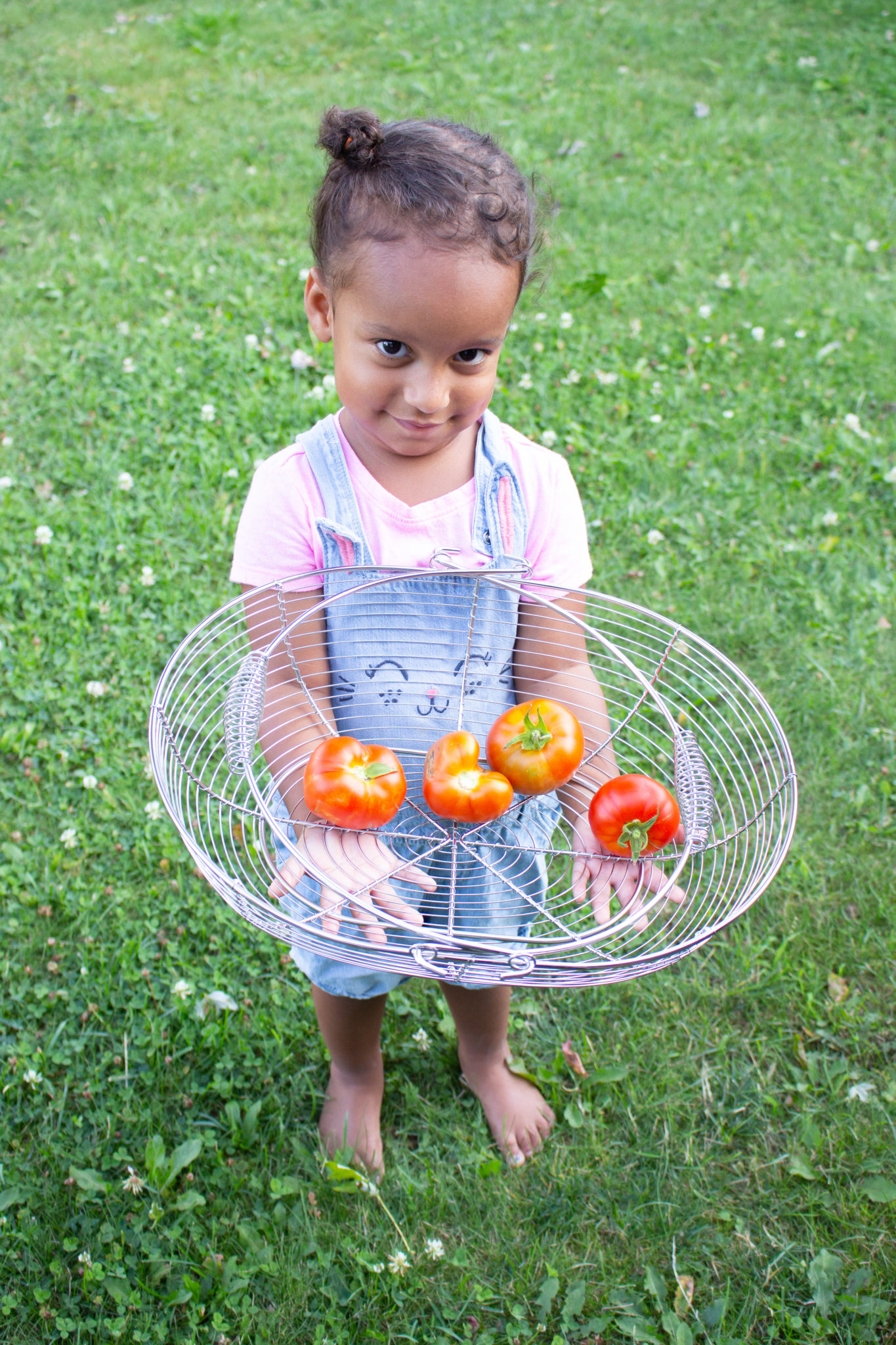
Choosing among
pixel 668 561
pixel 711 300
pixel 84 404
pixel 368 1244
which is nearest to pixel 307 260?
pixel 84 404

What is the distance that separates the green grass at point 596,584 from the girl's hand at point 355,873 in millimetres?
1049

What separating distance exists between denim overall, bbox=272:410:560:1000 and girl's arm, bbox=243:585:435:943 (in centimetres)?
4

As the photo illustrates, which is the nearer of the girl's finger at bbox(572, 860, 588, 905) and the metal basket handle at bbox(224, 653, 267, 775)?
the metal basket handle at bbox(224, 653, 267, 775)

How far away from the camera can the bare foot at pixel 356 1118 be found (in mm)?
2330

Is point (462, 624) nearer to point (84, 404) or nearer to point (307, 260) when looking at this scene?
point (84, 404)

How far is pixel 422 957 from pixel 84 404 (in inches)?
140

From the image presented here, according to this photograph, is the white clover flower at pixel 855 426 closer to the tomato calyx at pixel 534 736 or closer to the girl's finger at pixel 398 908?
the tomato calyx at pixel 534 736

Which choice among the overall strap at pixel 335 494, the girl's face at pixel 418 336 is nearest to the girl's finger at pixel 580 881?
the overall strap at pixel 335 494

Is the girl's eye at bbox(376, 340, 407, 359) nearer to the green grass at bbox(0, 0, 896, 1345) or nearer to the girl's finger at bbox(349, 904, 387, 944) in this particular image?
the girl's finger at bbox(349, 904, 387, 944)

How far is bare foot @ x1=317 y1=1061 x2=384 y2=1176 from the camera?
233 centimetres

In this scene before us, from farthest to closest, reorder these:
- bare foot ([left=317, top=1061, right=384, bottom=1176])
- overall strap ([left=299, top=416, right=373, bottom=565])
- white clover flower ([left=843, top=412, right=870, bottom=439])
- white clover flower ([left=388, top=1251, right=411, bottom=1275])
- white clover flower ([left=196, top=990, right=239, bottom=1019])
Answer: white clover flower ([left=843, top=412, right=870, bottom=439]) → white clover flower ([left=196, top=990, right=239, bottom=1019]) → bare foot ([left=317, top=1061, right=384, bottom=1176]) → white clover flower ([left=388, top=1251, right=411, bottom=1275]) → overall strap ([left=299, top=416, right=373, bottom=565])

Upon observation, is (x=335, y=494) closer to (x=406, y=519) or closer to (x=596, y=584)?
(x=406, y=519)

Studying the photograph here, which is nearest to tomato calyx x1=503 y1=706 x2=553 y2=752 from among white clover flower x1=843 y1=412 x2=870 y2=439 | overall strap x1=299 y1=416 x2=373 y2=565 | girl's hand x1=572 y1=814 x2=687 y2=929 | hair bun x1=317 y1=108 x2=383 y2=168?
girl's hand x1=572 y1=814 x2=687 y2=929

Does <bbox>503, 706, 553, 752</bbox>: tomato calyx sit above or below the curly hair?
below
